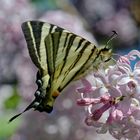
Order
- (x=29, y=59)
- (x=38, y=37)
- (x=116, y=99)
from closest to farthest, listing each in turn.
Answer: (x=116, y=99) → (x=38, y=37) → (x=29, y=59)

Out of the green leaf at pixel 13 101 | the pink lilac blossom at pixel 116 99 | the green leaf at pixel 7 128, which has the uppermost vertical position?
the pink lilac blossom at pixel 116 99

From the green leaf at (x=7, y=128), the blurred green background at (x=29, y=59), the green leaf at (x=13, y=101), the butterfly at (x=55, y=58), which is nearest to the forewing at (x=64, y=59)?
the butterfly at (x=55, y=58)

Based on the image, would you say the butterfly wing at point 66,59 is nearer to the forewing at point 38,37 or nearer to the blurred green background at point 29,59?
the forewing at point 38,37

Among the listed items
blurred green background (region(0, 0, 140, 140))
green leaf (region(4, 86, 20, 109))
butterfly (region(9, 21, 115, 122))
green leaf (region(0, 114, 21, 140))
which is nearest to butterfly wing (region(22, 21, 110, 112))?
butterfly (region(9, 21, 115, 122))

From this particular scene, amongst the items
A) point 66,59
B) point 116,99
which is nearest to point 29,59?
point 66,59

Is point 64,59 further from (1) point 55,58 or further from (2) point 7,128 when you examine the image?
(2) point 7,128
